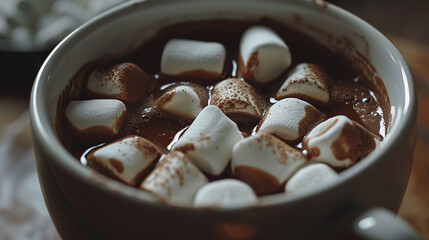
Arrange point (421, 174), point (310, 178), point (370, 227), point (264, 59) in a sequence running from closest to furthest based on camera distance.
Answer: point (370, 227) < point (310, 178) < point (264, 59) < point (421, 174)

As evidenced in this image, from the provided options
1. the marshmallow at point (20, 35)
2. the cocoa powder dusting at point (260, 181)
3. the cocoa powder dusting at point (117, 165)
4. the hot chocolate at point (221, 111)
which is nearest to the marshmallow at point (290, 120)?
the hot chocolate at point (221, 111)

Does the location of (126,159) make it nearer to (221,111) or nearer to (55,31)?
(221,111)

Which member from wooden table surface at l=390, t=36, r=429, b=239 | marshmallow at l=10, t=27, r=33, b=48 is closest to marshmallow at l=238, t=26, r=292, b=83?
wooden table surface at l=390, t=36, r=429, b=239

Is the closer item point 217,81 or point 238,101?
point 238,101

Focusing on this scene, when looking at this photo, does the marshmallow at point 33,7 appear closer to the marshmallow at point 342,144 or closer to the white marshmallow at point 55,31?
the white marshmallow at point 55,31

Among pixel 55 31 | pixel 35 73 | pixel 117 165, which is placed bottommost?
pixel 35 73

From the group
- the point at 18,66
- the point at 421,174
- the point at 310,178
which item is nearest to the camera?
the point at 310,178

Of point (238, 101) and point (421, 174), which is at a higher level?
point (238, 101)

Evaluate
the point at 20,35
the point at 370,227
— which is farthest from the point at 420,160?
the point at 20,35
